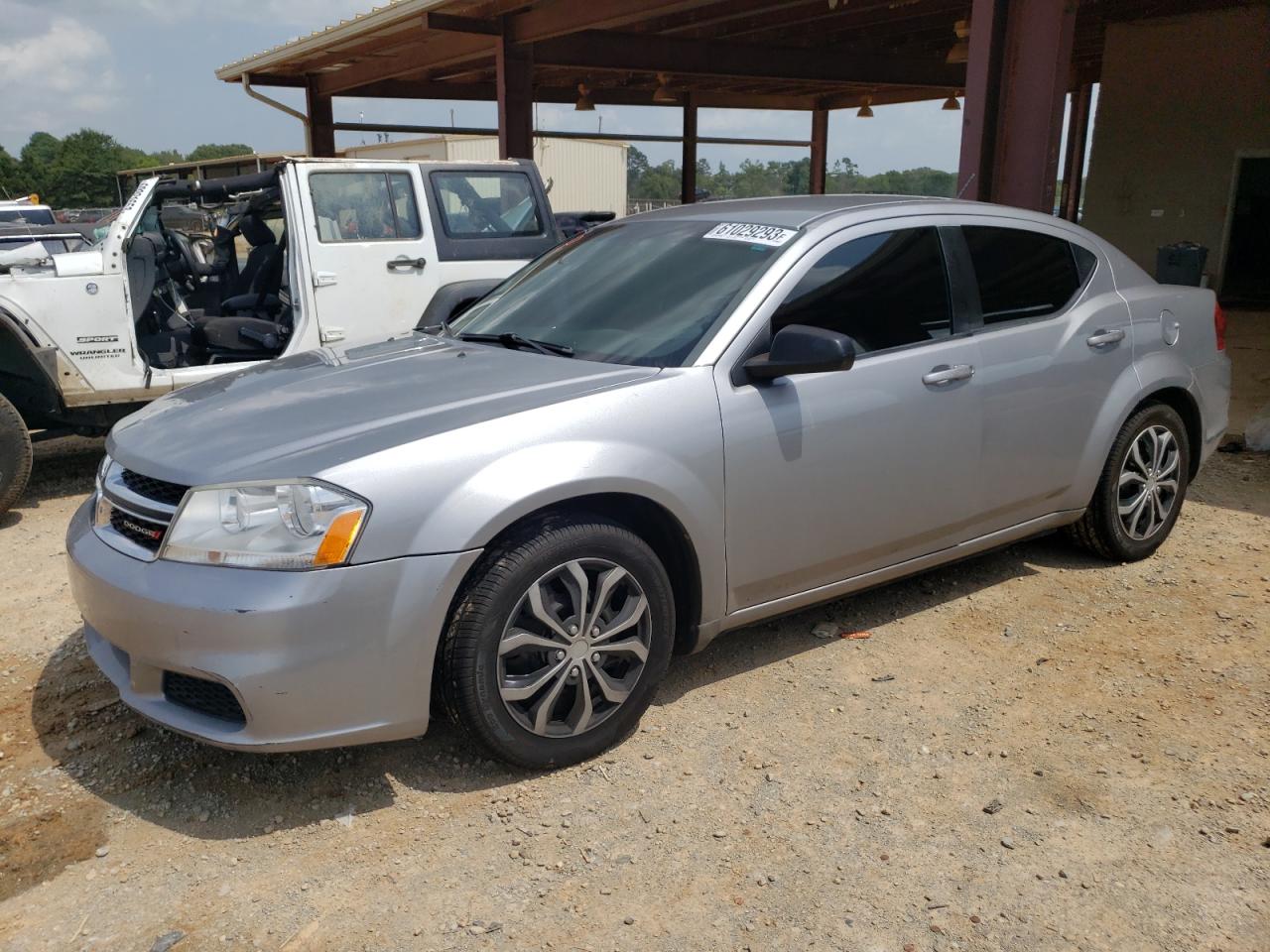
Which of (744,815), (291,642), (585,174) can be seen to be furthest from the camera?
(585,174)

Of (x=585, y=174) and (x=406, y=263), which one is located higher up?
(x=585, y=174)

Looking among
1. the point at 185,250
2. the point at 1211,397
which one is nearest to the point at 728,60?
the point at 185,250

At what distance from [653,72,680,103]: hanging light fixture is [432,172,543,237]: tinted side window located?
10.4 metres

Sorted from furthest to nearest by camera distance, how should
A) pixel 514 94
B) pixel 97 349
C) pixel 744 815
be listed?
pixel 514 94, pixel 97 349, pixel 744 815

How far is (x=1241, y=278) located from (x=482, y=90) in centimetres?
1321

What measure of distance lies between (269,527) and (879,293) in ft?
7.47

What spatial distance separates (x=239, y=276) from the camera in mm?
7395

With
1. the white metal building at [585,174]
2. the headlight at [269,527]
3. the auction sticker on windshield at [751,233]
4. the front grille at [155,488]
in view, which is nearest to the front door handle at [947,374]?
the auction sticker on windshield at [751,233]

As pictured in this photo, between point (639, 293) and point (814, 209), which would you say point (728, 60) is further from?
point (639, 293)

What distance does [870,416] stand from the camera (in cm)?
364

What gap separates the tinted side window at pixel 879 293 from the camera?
143 inches

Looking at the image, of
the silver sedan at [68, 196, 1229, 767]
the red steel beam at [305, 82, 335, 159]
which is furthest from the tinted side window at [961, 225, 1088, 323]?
the red steel beam at [305, 82, 335, 159]

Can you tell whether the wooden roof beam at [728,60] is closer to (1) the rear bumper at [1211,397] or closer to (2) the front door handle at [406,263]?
(2) the front door handle at [406,263]

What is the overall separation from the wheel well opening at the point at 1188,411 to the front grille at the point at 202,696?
3.93 meters
